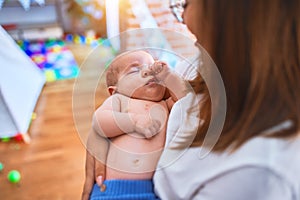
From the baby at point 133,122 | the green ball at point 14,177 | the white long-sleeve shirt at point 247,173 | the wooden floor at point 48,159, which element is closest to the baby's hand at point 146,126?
the baby at point 133,122

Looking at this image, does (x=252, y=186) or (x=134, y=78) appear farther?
(x=134, y=78)

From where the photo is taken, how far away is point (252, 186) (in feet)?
1.37

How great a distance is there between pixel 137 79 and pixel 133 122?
0.08 m

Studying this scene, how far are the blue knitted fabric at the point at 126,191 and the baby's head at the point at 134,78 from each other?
162mm

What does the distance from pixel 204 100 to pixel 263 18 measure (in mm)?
187

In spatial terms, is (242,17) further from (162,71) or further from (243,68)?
(162,71)

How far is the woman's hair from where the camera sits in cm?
42

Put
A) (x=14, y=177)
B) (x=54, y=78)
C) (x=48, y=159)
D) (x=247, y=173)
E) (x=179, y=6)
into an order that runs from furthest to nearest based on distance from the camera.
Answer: (x=54, y=78) → (x=48, y=159) → (x=14, y=177) → (x=179, y=6) → (x=247, y=173)

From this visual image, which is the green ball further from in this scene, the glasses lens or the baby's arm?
the glasses lens

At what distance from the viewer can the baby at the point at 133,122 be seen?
581mm

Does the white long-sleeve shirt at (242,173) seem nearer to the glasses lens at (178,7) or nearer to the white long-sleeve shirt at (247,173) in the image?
the white long-sleeve shirt at (247,173)

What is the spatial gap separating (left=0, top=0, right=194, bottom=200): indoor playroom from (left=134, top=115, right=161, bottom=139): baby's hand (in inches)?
3.9

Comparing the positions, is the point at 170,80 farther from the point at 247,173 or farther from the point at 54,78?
the point at 54,78

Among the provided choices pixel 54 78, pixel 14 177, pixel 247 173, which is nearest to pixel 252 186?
pixel 247 173
